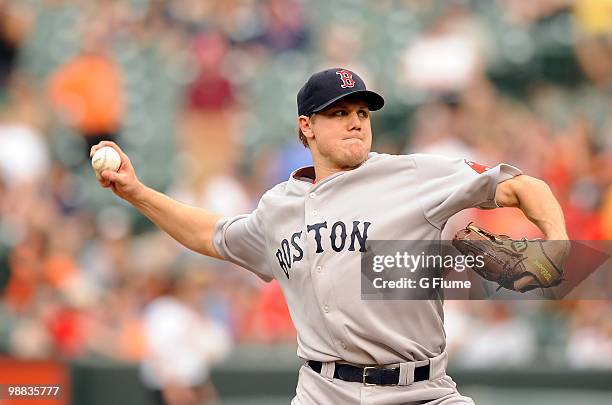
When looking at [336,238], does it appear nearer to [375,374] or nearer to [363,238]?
[363,238]

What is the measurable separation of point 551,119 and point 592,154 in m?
1.13

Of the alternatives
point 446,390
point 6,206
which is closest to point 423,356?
point 446,390

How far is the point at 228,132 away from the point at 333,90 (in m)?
7.50

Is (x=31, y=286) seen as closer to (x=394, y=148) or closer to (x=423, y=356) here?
(x=394, y=148)

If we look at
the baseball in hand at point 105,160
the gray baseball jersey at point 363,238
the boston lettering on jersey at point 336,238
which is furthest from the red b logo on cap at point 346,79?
the baseball in hand at point 105,160

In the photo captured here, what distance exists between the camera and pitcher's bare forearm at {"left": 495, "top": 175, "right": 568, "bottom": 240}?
425 cm

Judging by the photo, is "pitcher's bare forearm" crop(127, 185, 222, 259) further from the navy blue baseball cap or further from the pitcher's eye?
the pitcher's eye

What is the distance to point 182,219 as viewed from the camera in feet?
17.4

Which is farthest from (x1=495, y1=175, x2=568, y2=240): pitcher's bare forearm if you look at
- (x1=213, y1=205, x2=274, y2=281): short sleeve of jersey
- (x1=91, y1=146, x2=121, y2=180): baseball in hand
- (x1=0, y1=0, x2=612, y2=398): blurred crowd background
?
(x1=0, y1=0, x2=612, y2=398): blurred crowd background

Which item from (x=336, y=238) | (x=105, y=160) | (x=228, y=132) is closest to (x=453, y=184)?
(x=336, y=238)

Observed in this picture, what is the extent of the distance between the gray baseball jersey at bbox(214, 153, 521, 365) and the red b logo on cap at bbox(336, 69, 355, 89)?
0.29 metres

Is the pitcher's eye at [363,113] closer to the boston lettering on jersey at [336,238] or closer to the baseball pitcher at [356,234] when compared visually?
the baseball pitcher at [356,234]

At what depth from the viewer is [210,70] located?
39.9 feet

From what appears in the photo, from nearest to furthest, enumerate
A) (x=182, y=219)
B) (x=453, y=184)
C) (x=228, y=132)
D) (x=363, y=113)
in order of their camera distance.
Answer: (x=453, y=184) → (x=363, y=113) → (x=182, y=219) → (x=228, y=132)
